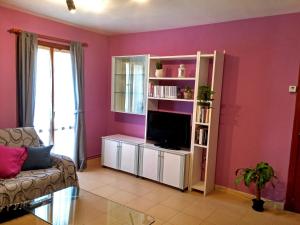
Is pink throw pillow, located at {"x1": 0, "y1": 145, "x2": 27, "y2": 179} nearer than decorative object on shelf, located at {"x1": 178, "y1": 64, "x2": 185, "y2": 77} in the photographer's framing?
Yes

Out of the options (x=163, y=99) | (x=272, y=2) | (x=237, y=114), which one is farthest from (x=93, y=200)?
(x=272, y=2)

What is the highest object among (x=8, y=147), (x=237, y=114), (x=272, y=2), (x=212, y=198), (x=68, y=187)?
(x=272, y=2)

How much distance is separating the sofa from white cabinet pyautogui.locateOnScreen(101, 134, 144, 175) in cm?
112

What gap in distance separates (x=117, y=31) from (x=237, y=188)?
3135 millimetres

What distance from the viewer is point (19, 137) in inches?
121

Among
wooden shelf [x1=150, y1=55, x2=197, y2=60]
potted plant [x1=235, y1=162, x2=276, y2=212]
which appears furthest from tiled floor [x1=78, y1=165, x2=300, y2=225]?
wooden shelf [x1=150, y1=55, x2=197, y2=60]

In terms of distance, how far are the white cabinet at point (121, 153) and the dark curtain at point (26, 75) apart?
51.0 inches

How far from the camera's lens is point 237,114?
10.9ft

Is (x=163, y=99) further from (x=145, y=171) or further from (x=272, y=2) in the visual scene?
(x=272, y=2)

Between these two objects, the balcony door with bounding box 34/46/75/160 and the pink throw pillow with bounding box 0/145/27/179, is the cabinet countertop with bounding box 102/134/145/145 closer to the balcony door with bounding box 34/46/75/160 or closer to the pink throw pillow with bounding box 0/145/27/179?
the balcony door with bounding box 34/46/75/160

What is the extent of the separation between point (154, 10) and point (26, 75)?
1899 millimetres

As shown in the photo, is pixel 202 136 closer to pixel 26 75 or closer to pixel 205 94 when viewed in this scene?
pixel 205 94

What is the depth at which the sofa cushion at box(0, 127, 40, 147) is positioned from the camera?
2.96m

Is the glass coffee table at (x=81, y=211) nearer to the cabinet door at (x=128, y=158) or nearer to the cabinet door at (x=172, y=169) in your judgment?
the cabinet door at (x=172, y=169)
